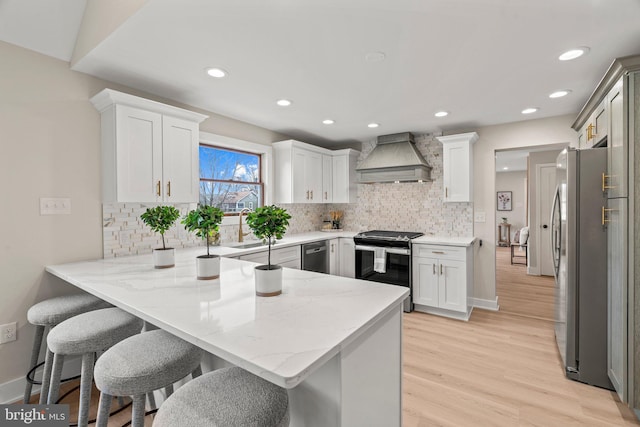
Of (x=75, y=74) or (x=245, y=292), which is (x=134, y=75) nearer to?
(x=75, y=74)

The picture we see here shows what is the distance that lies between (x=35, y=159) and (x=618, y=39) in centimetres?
396

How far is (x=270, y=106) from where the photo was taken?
3146mm

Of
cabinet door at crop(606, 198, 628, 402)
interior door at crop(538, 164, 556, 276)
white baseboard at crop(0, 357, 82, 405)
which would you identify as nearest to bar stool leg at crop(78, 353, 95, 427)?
white baseboard at crop(0, 357, 82, 405)

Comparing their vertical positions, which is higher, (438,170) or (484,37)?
(484,37)

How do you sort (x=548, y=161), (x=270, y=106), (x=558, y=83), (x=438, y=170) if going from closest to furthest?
1. (x=558, y=83)
2. (x=270, y=106)
3. (x=438, y=170)
4. (x=548, y=161)

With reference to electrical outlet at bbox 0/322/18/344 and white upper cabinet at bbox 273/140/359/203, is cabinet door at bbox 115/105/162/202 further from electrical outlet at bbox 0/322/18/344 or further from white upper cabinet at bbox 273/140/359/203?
white upper cabinet at bbox 273/140/359/203

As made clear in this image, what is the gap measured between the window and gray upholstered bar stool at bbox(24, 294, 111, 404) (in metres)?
1.54

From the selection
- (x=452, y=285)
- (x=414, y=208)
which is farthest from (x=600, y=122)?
(x=414, y=208)

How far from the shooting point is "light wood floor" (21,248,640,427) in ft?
6.21

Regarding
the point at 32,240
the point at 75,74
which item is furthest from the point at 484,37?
the point at 32,240

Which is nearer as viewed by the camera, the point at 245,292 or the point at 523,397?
the point at 245,292

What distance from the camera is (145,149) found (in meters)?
2.48

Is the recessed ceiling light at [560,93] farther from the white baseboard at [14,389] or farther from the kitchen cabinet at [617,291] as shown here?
the white baseboard at [14,389]

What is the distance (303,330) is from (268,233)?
584mm
